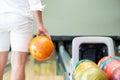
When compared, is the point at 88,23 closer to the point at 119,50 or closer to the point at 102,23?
the point at 102,23

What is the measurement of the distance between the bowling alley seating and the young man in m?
0.25

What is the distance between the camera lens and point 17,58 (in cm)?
162

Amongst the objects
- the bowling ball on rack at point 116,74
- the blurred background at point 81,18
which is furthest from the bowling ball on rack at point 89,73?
the blurred background at point 81,18

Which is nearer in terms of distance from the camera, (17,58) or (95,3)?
(17,58)

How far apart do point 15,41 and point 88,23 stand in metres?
5.14

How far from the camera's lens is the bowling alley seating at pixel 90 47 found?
1745 mm

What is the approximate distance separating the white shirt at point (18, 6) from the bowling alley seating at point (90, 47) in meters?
0.35

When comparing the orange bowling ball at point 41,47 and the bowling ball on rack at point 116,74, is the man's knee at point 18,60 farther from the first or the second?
the bowling ball on rack at point 116,74

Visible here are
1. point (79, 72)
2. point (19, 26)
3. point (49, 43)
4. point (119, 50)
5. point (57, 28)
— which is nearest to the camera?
point (79, 72)

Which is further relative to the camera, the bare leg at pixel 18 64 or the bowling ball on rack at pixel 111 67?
the bare leg at pixel 18 64

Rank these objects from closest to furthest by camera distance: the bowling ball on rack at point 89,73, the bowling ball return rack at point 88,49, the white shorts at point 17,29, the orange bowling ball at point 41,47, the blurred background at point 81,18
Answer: the bowling ball on rack at point 89,73
the orange bowling ball at point 41,47
the white shorts at point 17,29
the bowling ball return rack at point 88,49
the blurred background at point 81,18

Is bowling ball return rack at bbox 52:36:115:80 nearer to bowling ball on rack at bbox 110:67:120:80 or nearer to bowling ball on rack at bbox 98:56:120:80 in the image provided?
bowling ball on rack at bbox 98:56:120:80

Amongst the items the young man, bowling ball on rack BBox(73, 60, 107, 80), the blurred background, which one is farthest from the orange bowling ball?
the blurred background

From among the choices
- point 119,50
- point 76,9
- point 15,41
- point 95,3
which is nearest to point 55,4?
point 76,9
